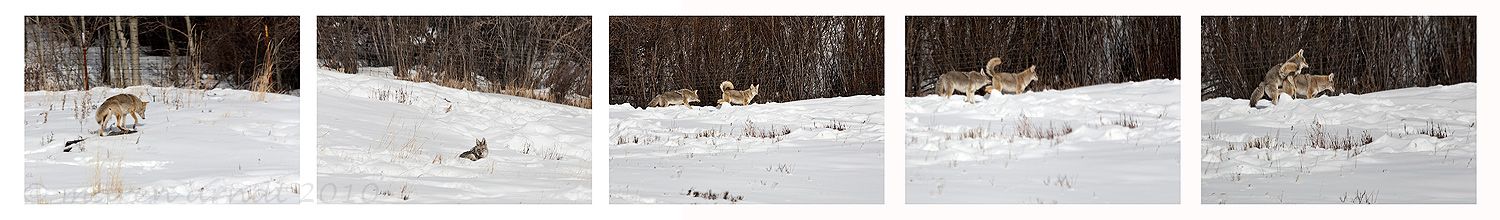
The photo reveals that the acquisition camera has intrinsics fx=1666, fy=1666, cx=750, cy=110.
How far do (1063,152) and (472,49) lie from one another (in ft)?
10.3

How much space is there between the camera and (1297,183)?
8.73m

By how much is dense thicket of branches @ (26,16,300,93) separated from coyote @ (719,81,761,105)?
7.26ft

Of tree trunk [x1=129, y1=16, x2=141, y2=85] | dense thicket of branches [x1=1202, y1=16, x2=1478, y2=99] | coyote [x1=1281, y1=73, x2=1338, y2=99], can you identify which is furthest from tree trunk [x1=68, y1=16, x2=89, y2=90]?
coyote [x1=1281, y1=73, x2=1338, y2=99]

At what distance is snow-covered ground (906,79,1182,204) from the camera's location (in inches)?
340

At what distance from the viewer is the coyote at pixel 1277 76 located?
28.6ft

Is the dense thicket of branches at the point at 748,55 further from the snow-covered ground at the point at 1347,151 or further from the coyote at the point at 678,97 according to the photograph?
the snow-covered ground at the point at 1347,151

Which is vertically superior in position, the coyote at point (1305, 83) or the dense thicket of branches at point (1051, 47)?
the dense thicket of branches at point (1051, 47)

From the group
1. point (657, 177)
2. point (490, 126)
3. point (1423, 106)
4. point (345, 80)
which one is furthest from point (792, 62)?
point (1423, 106)

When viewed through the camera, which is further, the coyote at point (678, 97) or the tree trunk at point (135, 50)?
the coyote at point (678, 97)

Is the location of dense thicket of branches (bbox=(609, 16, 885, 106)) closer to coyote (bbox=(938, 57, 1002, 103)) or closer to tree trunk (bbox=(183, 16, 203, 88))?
coyote (bbox=(938, 57, 1002, 103))

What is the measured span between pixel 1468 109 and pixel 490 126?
512 centimetres

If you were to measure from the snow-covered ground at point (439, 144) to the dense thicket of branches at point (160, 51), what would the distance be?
0.30m

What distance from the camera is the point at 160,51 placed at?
8.62 metres

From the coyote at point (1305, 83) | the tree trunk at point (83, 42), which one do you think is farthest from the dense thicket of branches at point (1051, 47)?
the tree trunk at point (83, 42)
